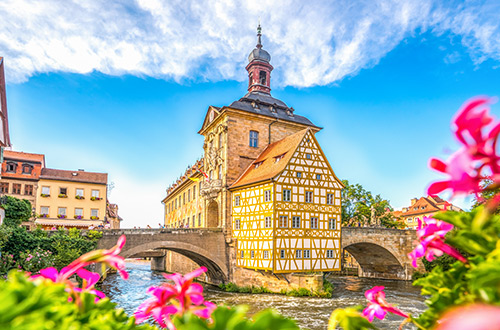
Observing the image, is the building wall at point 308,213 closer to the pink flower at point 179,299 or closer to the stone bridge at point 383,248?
the stone bridge at point 383,248

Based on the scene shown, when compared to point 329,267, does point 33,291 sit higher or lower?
higher

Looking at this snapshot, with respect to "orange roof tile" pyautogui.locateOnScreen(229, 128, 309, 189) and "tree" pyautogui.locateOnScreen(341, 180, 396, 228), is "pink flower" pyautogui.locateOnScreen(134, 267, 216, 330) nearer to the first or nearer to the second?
"orange roof tile" pyautogui.locateOnScreen(229, 128, 309, 189)

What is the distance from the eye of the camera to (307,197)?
23344 millimetres

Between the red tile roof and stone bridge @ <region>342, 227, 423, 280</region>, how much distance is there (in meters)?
23.9

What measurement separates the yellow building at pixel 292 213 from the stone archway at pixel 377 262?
10032mm

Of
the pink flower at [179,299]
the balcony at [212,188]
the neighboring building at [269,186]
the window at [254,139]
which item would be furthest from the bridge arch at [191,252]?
the pink flower at [179,299]

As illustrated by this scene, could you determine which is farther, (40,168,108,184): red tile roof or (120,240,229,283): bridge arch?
(40,168,108,184): red tile roof

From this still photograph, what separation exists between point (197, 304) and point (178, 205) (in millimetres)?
46012

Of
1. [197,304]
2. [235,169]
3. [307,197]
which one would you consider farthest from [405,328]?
[197,304]

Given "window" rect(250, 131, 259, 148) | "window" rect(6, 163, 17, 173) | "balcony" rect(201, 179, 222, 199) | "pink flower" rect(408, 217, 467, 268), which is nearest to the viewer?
"pink flower" rect(408, 217, 467, 268)

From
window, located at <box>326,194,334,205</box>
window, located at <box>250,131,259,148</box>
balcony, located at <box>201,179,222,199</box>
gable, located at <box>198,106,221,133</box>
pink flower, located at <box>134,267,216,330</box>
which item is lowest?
pink flower, located at <box>134,267,216,330</box>

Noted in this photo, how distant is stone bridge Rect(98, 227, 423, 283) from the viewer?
23884mm

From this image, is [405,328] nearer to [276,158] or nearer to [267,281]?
[267,281]

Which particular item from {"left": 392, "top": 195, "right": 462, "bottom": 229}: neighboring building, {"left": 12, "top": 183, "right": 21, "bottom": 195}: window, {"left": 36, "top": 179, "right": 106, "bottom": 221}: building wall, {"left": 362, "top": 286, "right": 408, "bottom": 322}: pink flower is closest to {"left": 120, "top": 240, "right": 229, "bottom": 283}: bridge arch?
{"left": 36, "top": 179, "right": 106, "bottom": 221}: building wall
